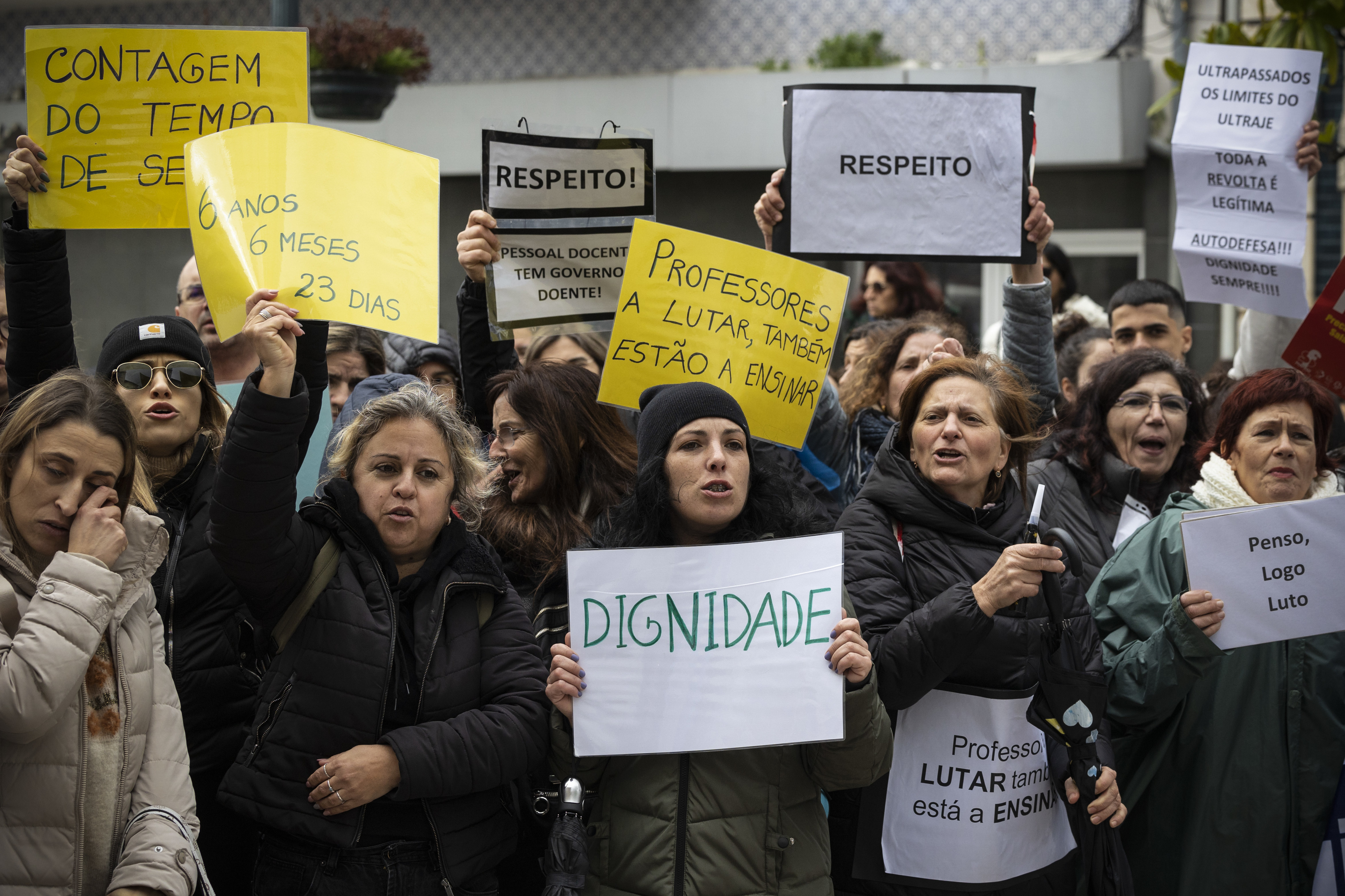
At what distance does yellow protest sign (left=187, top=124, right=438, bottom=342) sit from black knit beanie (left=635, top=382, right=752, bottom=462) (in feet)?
2.00

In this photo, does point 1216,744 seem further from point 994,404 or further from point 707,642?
point 707,642

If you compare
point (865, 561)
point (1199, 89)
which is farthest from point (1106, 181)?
point (865, 561)

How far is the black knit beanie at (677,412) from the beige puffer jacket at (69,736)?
115cm

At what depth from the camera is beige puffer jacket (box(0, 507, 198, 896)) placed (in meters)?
2.19

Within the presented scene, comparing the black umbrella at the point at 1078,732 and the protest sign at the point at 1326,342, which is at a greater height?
the protest sign at the point at 1326,342

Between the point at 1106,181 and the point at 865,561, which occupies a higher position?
the point at 1106,181

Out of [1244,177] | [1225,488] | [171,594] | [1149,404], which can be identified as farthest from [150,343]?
[1244,177]

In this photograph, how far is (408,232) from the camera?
123 inches

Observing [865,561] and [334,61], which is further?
[334,61]

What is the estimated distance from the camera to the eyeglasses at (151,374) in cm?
312

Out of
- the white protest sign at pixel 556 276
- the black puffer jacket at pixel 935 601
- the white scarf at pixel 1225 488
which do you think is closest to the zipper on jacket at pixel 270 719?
the black puffer jacket at pixel 935 601

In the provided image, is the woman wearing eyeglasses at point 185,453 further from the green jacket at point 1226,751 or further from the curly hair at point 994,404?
the green jacket at point 1226,751

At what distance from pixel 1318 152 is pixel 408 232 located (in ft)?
10.7

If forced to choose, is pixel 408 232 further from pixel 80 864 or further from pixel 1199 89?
pixel 1199 89
